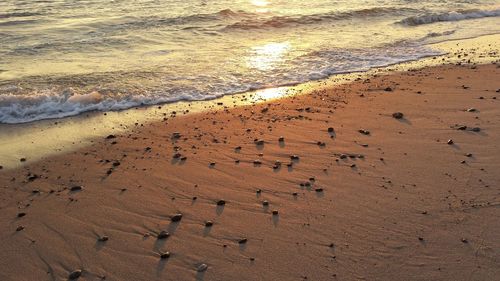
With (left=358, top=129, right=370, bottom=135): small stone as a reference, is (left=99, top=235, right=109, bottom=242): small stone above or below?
below

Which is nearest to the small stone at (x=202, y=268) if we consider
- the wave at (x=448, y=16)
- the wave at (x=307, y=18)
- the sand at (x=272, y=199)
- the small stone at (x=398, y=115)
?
the sand at (x=272, y=199)

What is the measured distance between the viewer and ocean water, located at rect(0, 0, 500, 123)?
8609 millimetres

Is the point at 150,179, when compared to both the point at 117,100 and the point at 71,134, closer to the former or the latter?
the point at 71,134

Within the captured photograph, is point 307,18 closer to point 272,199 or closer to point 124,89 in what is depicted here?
point 124,89

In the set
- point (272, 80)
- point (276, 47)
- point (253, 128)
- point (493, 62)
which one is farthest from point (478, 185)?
point (276, 47)

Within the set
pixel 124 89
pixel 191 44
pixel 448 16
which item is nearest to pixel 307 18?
pixel 448 16

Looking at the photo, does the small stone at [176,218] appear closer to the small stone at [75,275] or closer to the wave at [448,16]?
the small stone at [75,275]

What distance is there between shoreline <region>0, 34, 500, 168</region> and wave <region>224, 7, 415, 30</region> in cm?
605

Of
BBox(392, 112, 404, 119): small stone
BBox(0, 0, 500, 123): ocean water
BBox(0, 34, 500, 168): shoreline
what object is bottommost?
BBox(0, 34, 500, 168): shoreline

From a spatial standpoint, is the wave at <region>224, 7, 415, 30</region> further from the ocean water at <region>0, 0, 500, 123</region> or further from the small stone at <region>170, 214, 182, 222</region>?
the small stone at <region>170, 214, 182, 222</region>

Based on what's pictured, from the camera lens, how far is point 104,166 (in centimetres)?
579

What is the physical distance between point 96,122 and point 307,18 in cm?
1025

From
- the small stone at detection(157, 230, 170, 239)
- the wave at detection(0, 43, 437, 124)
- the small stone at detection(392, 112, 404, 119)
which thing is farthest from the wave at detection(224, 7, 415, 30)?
the small stone at detection(157, 230, 170, 239)

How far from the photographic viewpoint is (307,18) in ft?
51.9
